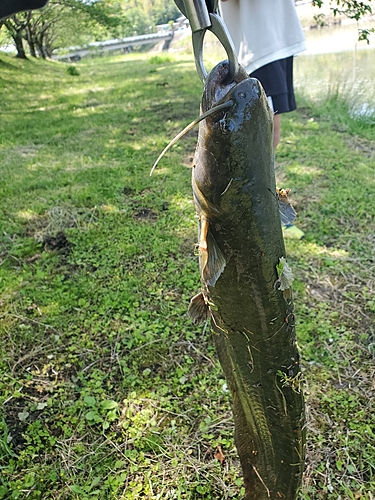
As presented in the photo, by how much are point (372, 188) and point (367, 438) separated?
3.10 m

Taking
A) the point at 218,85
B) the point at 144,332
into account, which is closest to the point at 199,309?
the point at 218,85

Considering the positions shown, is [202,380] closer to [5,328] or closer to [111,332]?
[111,332]

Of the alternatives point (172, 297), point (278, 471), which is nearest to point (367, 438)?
point (278, 471)

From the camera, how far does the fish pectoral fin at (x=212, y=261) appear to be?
45.1 inches

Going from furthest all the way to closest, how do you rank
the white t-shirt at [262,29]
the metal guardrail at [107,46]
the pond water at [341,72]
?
1. the metal guardrail at [107,46]
2. the pond water at [341,72]
3. the white t-shirt at [262,29]

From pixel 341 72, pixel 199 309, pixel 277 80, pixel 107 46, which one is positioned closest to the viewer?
pixel 199 309

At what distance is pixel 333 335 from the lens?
2.86 meters

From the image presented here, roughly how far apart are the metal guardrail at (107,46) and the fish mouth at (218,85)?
131 feet

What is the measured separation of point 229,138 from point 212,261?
13.8 inches

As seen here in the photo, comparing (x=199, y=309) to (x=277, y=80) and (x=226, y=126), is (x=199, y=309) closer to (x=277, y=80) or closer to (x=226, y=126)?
(x=226, y=126)

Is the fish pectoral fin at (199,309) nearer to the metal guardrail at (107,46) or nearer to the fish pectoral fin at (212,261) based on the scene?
→ the fish pectoral fin at (212,261)

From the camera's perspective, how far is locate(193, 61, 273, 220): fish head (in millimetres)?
1069

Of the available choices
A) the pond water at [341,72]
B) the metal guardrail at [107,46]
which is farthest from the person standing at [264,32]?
the metal guardrail at [107,46]

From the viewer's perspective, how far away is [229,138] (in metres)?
1.08
